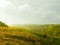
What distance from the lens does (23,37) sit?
19.3 metres

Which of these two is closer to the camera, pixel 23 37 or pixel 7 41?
pixel 7 41

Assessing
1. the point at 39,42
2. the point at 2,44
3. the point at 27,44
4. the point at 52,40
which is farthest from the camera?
the point at 52,40

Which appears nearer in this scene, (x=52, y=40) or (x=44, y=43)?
(x=44, y=43)

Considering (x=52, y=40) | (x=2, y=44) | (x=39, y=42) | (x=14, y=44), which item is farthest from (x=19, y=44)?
(x=52, y=40)

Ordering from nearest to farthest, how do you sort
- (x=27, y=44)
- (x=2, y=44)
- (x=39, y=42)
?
1. (x=2, y=44)
2. (x=27, y=44)
3. (x=39, y=42)

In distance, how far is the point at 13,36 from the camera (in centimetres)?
1903

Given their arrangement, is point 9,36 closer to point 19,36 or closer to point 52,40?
point 19,36

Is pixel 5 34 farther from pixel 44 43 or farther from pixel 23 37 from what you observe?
pixel 44 43

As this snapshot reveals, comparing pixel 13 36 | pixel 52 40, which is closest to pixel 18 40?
pixel 13 36

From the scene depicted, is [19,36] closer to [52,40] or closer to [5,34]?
[5,34]

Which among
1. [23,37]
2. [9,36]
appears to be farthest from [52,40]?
[9,36]

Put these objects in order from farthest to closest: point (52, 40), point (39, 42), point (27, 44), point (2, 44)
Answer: point (52, 40) < point (39, 42) < point (27, 44) < point (2, 44)

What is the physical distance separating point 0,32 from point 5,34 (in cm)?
90

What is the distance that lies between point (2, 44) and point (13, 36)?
2706mm
